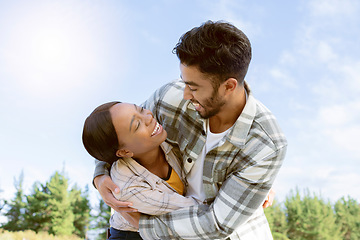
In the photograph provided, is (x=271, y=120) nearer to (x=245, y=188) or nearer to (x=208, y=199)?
(x=245, y=188)

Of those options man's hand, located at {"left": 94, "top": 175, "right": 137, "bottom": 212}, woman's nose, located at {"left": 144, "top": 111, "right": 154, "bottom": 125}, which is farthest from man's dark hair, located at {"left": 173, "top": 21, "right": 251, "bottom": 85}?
man's hand, located at {"left": 94, "top": 175, "right": 137, "bottom": 212}

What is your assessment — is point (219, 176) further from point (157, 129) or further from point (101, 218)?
point (101, 218)

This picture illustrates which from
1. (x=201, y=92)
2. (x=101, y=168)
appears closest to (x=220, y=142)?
(x=201, y=92)

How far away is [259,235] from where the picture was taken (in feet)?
8.20

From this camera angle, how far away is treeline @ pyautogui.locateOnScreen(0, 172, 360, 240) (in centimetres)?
1573

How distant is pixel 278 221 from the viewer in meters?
16.7

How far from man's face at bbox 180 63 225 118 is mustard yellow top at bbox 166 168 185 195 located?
442 mm

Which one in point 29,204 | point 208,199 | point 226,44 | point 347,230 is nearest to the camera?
point 226,44

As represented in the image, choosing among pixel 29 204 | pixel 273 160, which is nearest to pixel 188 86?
pixel 273 160

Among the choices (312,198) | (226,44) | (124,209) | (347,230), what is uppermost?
(312,198)

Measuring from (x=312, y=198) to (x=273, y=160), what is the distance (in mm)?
17012

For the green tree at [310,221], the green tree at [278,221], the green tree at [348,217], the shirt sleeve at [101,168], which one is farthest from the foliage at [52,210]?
the shirt sleeve at [101,168]

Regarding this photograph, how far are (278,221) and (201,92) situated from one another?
15.6 meters

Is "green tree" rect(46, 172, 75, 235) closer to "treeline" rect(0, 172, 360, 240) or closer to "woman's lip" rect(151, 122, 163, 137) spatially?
"treeline" rect(0, 172, 360, 240)
